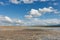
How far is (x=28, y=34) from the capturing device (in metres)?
8.35

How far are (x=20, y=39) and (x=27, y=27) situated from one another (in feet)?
2.21

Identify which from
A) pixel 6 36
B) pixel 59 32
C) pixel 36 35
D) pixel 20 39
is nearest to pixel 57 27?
pixel 59 32

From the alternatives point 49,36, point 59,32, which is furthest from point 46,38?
point 59,32

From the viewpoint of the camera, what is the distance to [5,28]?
327 inches

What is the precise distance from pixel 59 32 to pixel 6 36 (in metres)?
2.48

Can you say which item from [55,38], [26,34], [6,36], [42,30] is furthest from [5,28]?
[55,38]

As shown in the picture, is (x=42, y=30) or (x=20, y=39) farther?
(x=42, y=30)

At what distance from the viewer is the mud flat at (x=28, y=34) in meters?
8.17

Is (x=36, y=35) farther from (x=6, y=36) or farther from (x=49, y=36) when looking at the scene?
(x=6, y=36)

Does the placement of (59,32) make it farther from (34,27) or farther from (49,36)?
(34,27)

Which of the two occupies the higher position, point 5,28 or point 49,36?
point 5,28

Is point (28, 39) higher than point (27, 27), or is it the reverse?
point (27, 27)

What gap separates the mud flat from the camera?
8.17 meters

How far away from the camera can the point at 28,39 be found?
26.7 ft
